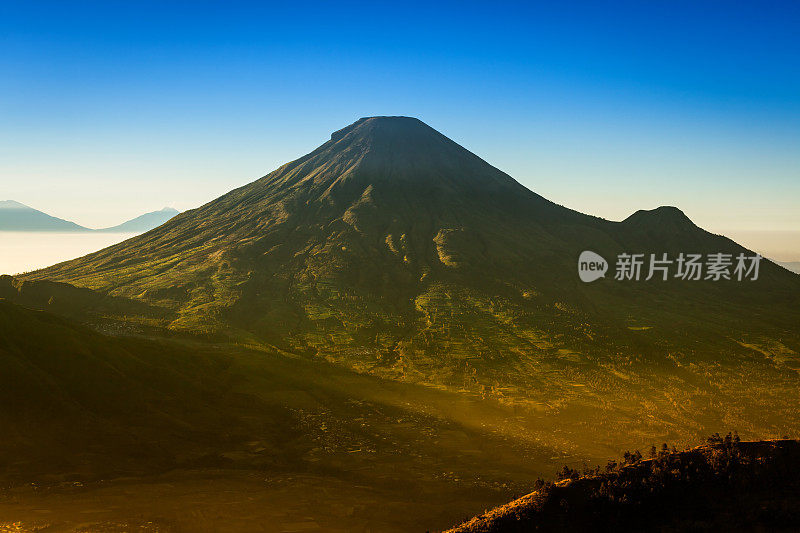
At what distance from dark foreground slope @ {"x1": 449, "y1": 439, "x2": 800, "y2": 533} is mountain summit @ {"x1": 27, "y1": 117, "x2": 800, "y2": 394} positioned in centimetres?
4724

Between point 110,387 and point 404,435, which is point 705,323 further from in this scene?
point 110,387

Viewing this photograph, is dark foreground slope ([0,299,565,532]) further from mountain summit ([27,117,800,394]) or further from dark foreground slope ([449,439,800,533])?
mountain summit ([27,117,800,394])

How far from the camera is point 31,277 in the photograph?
128375 millimetres

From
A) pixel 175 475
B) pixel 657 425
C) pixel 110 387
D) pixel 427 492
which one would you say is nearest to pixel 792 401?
pixel 657 425

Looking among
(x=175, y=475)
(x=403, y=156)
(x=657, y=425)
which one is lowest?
(x=175, y=475)

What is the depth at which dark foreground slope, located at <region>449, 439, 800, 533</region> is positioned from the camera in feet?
53.8

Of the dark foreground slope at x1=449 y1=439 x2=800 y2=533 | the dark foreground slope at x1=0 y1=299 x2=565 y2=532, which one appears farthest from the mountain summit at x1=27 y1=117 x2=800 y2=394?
the dark foreground slope at x1=449 y1=439 x2=800 y2=533

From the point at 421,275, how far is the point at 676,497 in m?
95.9

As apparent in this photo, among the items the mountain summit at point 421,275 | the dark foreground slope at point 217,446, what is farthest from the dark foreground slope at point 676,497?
the mountain summit at point 421,275

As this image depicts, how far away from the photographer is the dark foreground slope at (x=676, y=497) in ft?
53.8

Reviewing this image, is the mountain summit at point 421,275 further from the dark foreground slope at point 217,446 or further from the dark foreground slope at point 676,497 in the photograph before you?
the dark foreground slope at point 676,497

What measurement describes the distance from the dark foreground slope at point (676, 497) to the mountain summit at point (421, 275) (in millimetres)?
47238

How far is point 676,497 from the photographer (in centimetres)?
1742

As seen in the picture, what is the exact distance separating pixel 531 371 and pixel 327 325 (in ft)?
118
